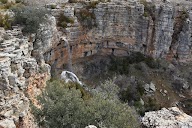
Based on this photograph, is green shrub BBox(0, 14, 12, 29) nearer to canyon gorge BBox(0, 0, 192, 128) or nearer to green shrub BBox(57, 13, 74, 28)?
canyon gorge BBox(0, 0, 192, 128)

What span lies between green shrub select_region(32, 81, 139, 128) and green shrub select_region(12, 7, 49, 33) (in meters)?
7.64

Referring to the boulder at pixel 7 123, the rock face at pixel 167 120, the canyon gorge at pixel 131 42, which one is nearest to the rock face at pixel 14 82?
the boulder at pixel 7 123

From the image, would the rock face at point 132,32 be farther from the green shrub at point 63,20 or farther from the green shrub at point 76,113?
the green shrub at point 76,113

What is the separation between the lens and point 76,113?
11.0m

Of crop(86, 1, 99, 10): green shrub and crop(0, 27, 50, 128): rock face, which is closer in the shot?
crop(0, 27, 50, 128): rock face

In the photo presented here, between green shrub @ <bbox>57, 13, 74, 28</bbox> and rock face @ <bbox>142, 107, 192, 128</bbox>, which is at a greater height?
rock face @ <bbox>142, 107, 192, 128</bbox>

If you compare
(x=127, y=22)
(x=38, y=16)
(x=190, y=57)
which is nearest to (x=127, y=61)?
(x=127, y=22)

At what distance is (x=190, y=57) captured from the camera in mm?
32656

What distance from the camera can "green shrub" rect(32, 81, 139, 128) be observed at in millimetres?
10828

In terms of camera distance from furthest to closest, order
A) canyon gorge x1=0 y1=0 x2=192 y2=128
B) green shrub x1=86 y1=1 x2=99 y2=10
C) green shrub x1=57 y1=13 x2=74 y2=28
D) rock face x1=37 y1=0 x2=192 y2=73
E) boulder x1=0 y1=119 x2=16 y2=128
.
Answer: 1. green shrub x1=86 y1=1 x2=99 y2=10
2. rock face x1=37 y1=0 x2=192 y2=73
3. canyon gorge x1=0 y1=0 x2=192 y2=128
4. green shrub x1=57 y1=13 x2=74 y2=28
5. boulder x1=0 y1=119 x2=16 y2=128

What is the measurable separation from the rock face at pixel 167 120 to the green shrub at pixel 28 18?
A: 11.0 metres

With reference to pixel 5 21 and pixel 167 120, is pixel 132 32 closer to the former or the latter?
pixel 5 21

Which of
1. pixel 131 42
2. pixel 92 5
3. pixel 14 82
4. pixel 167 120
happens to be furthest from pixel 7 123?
pixel 131 42

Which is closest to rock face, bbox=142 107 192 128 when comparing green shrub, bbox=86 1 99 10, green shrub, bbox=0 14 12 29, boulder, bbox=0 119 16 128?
boulder, bbox=0 119 16 128
